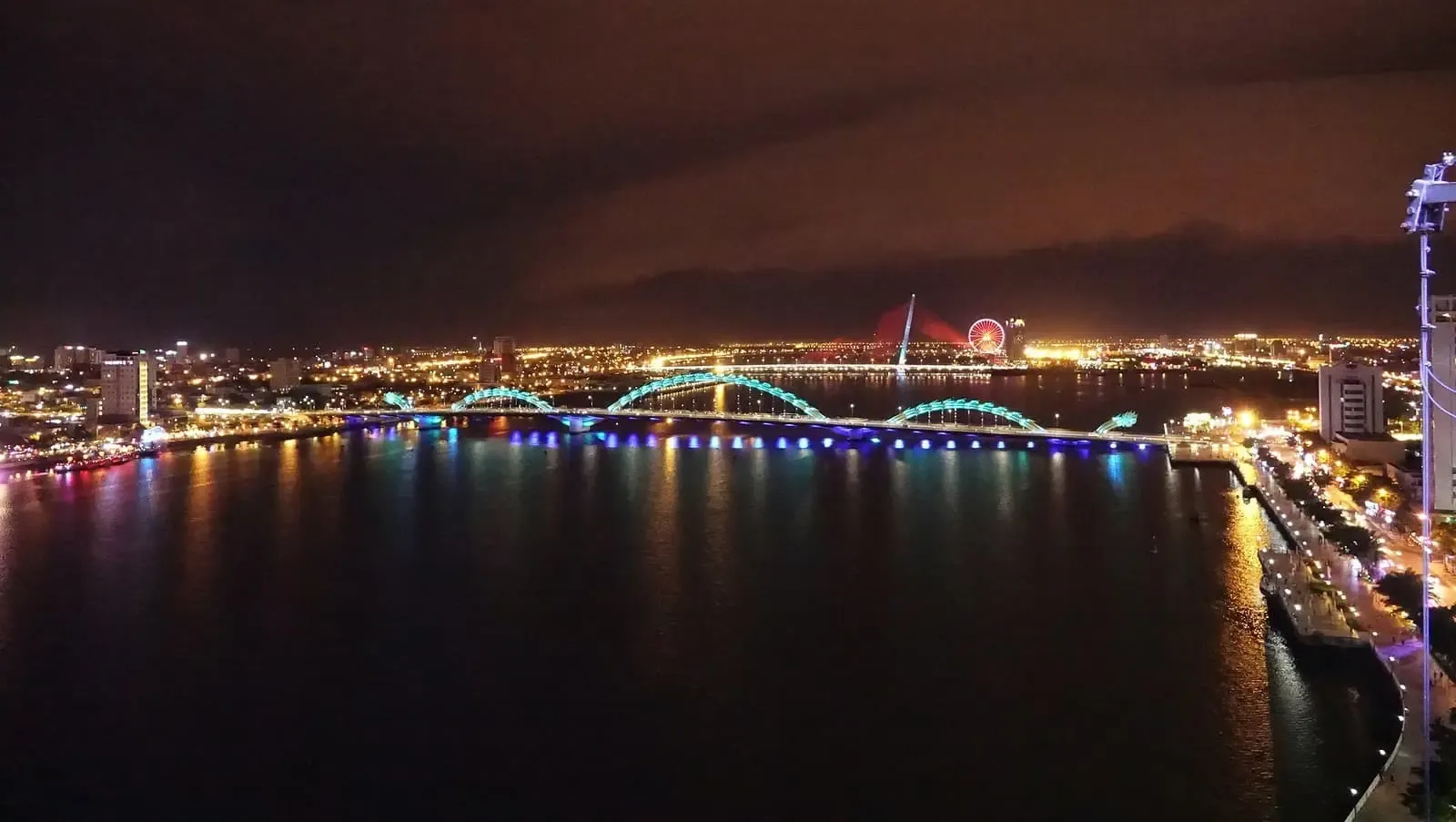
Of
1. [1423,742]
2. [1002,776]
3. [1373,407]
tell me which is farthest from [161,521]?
[1373,407]

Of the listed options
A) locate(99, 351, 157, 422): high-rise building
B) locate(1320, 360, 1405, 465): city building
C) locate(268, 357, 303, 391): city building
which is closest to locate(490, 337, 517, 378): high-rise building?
locate(268, 357, 303, 391): city building

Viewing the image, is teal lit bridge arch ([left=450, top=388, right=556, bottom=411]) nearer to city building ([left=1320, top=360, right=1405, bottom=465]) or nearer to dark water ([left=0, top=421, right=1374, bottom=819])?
dark water ([left=0, top=421, right=1374, bottom=819])

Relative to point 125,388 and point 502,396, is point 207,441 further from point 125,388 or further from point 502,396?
point 502,396

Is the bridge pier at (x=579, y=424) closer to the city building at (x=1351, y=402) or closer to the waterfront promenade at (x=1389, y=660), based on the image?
the city building at (x=1351, y=402)

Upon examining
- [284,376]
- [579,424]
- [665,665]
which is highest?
[284,376]

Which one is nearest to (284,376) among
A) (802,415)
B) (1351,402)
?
(802,415)

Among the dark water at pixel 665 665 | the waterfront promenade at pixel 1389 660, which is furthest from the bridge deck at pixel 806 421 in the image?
the waterfront promenade at pixel 1389 660
